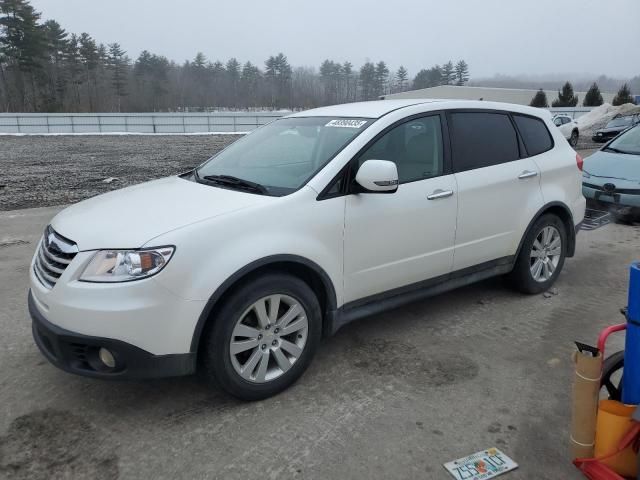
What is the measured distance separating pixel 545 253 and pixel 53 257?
404 centimetres

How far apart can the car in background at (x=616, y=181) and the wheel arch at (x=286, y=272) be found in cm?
594

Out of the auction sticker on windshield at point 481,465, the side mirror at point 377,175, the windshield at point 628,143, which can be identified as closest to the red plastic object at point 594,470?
the auction sticker on windshield at point 481,465

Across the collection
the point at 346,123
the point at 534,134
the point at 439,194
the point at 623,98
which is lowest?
the point at 439,194

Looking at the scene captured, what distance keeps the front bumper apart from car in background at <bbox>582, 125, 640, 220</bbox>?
6.91m

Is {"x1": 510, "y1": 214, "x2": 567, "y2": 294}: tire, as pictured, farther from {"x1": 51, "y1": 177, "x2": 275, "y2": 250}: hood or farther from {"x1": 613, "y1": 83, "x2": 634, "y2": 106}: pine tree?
{"x1": 613, "y1": 83, "x2": 634, "y2": 106}: pine tree

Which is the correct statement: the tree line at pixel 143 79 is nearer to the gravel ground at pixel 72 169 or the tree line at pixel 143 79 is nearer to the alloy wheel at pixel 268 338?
the gravel ground at pixel 72 169

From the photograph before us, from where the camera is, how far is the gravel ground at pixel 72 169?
1059 centimetres

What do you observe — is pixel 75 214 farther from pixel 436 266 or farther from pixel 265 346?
pixel 436 266

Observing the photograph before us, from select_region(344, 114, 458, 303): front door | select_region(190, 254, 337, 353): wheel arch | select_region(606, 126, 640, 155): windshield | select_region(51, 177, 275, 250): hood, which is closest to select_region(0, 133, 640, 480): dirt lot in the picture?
select_region(190, 254, 337, 353): wheel arch

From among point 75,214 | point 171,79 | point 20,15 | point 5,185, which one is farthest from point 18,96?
point 75,214

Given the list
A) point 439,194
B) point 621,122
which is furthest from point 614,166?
point 621,122

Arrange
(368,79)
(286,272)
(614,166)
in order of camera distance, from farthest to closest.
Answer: (368,79), (614,166), (286,272)

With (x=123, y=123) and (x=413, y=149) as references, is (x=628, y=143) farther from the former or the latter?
(x=123, y=123)

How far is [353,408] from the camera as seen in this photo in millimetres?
3074
